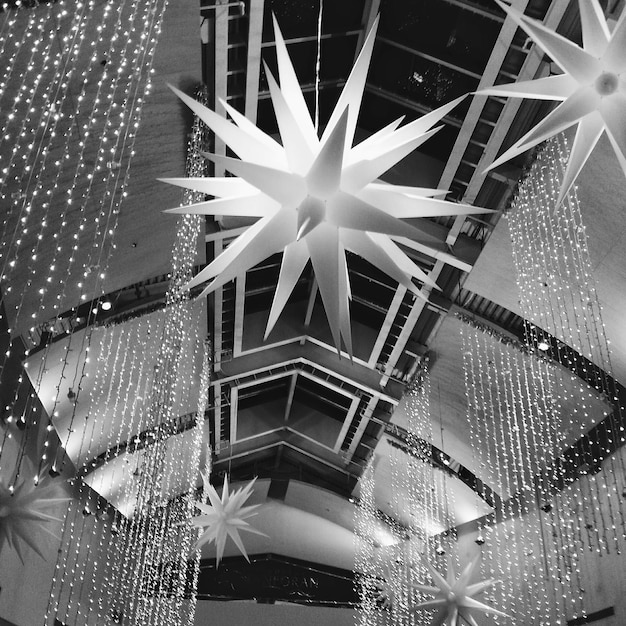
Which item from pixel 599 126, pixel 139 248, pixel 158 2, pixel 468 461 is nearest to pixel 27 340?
pixel 139 248

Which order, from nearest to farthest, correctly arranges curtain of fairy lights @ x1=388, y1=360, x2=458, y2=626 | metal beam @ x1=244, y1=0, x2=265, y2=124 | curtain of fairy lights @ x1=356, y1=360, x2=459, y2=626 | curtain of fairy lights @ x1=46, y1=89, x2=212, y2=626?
metal beam @ x1=244, y1=0, x2=265, y2=124
curtain of fairy lights @ x1=46, y1=89, x2=212, y2=626
curtain of fairy lights @ x1=388, y1=360, x2=458, y2=626
curtain of fairy lights @ x1=356, y1=360, x2=459, y2=626

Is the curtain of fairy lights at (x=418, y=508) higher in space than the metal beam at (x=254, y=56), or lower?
lower

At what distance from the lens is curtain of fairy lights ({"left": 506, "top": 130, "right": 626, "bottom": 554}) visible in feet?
33.6

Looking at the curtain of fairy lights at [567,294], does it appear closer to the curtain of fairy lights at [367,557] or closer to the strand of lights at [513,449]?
the strand of lights at [513,449]

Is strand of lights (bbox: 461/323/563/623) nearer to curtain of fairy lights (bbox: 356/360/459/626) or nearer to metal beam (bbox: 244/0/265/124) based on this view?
curtain of fairy lights (bbox: 356/360/459/626)

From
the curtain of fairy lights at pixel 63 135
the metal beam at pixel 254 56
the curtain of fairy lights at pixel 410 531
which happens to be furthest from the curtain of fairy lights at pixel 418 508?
the curtain of fairy lights at pixel 63 135

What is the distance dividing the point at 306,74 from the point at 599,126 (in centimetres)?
675

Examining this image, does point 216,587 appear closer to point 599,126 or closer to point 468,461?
point 468,461

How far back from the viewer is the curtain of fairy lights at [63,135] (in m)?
7.43

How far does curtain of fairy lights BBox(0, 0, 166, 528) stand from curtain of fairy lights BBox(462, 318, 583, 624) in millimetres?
7341

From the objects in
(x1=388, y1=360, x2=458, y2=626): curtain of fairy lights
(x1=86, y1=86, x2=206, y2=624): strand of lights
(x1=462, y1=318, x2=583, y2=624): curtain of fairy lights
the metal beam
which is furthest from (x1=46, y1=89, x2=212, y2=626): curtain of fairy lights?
(x1=462, y1=318, x2=583, y2=624): curtain of fairy lights

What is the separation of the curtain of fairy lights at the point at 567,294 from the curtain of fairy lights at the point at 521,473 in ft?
1.91

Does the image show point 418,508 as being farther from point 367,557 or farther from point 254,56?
point 254,56

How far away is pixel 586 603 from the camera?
1307 cm
